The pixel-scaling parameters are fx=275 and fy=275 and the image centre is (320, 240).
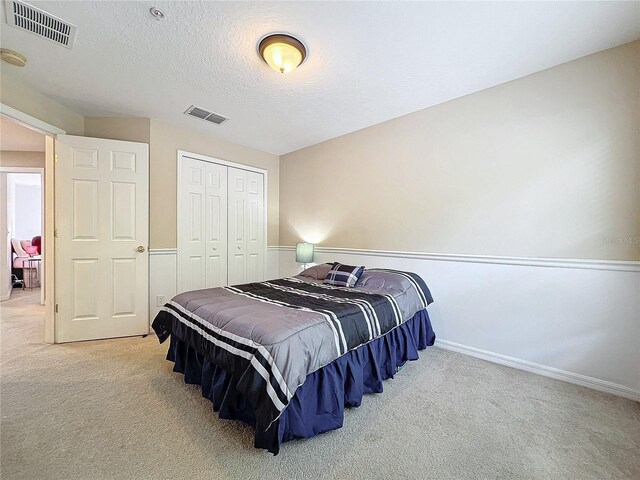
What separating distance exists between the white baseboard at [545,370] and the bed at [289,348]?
Answer: 0.51 meters

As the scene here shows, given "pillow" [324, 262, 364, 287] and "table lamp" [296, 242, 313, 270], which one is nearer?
"pillow" [324, 262, 364, 287]

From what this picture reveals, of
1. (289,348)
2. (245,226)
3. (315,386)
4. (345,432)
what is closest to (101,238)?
(245,226)

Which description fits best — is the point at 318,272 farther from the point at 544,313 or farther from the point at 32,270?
the point at 32,270

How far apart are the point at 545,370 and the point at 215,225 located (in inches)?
151

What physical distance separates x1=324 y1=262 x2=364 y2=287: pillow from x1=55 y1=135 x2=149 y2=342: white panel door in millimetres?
2116

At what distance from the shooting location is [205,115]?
310 cm

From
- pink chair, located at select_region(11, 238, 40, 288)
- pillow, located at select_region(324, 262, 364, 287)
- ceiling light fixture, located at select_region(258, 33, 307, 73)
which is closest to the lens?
ceiling light fixture, located at select_region(258, 33, 307, 73)

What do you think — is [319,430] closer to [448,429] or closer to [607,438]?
[448,429]

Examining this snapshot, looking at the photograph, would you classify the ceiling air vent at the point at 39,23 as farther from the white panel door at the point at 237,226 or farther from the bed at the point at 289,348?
the white panel door at the point at 237,226

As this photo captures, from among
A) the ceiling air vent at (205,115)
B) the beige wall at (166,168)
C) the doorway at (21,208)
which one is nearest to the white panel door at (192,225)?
the beige wall at (166,168)

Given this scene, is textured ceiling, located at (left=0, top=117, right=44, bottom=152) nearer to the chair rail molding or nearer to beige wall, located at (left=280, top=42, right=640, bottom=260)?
beige wall, located at (left=280, top=42, right=640, bottom=260)

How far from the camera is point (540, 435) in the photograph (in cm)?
156

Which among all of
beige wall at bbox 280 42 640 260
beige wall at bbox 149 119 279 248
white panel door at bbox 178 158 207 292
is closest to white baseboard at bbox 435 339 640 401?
beige wall at bbox 280 42 640 260

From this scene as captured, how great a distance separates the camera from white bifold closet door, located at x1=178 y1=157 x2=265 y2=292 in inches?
138
